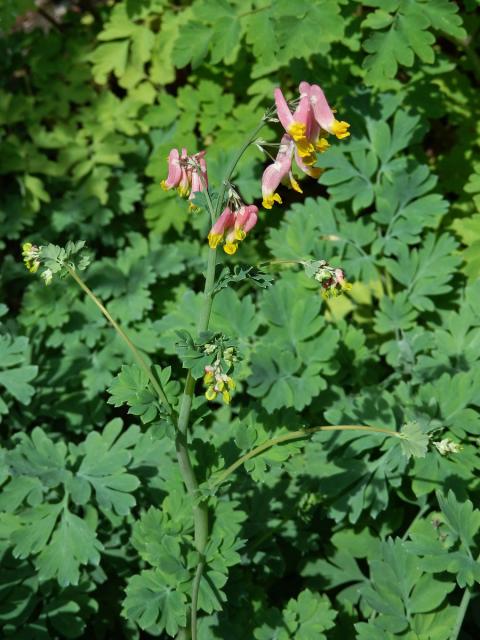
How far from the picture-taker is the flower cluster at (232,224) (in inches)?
72.8

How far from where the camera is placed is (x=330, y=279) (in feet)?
6.32

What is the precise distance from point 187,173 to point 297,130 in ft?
1.14

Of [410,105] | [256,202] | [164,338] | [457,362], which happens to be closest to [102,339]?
[164,338]

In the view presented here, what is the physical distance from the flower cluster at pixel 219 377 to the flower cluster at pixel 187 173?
427 mm

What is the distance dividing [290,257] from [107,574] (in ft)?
5.10

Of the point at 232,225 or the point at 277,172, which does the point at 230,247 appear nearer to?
the point at 232,225

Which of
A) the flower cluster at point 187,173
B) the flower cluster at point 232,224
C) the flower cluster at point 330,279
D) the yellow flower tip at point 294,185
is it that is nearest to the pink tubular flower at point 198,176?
the flower cluster at point 187,173

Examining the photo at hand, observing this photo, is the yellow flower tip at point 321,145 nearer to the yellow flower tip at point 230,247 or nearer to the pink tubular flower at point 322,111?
the pink tubular flower at point 322,111

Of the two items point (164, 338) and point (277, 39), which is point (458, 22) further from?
point (164, 338)

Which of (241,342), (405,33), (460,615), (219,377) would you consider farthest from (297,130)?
(460,615)

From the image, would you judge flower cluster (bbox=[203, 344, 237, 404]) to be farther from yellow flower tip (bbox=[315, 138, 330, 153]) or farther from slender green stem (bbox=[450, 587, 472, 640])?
slender green stem (bbox=[450, 587, 472, 640])

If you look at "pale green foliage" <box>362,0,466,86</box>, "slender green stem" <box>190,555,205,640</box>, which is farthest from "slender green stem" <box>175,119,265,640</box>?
"pale green foliage" <box>362,0,466,86</box>

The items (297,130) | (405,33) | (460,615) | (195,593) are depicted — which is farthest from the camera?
(405,33)

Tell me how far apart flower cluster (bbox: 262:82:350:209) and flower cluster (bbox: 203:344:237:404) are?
0.40 meters
